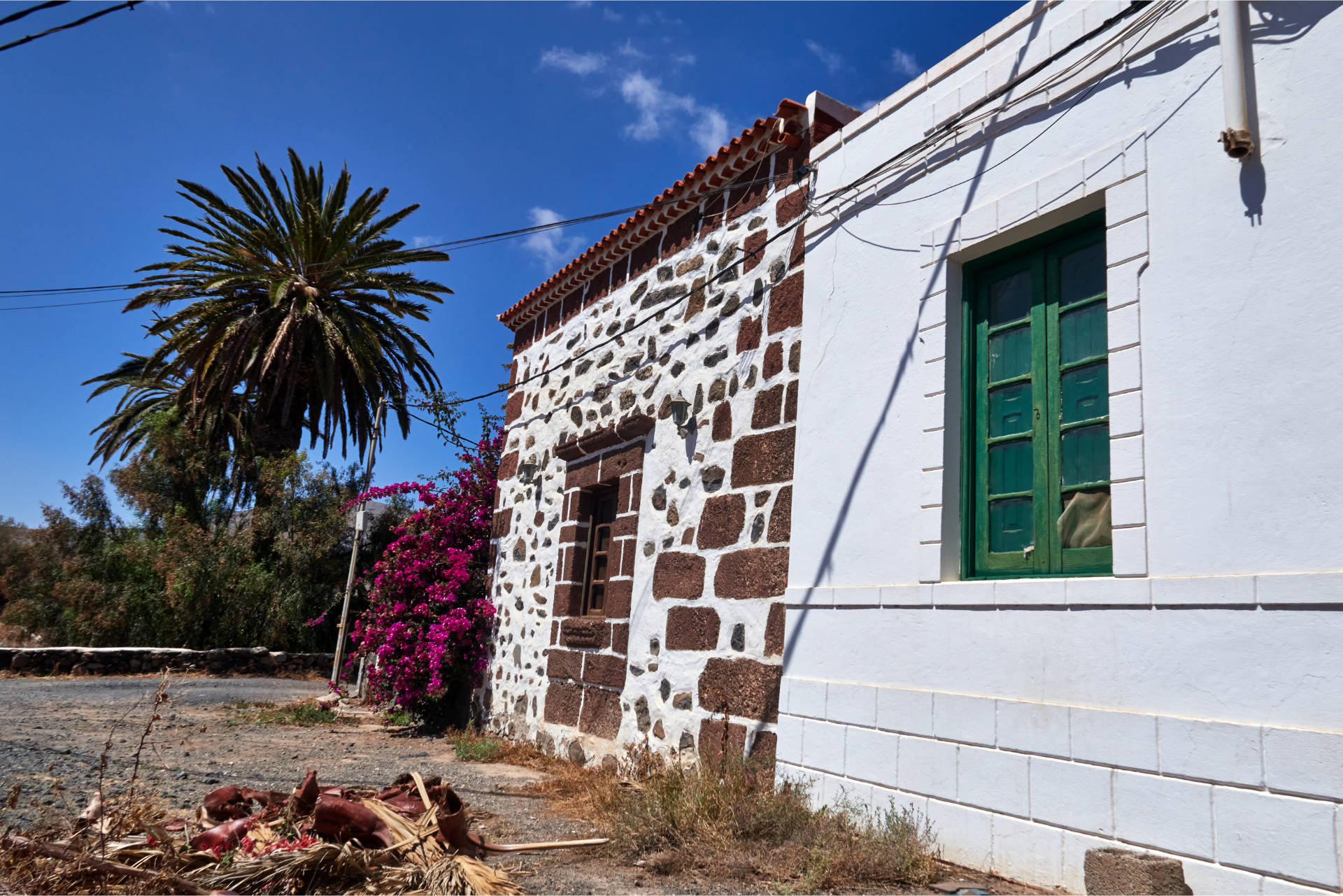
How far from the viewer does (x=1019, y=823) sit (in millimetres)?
3254

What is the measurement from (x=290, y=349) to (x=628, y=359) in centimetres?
939

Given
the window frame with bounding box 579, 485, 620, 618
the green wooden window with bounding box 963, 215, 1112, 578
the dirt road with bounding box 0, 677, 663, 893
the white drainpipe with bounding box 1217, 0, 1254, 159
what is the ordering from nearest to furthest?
the white drainpipe with bounding box 1217, 0, 1254, 159, the green wooden window with bounding box 963, 215, 1112, 578, the dirt road with bounding box 0, 677, 663, 893, the window frame with bounding box 579, 485, 620, 618

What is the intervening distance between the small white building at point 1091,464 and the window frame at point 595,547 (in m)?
2.70

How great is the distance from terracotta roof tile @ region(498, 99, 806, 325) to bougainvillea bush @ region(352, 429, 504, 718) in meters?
1.83

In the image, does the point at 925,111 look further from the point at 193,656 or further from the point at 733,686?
the point at 193,656

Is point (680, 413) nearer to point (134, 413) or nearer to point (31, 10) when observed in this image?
point (31, 10)

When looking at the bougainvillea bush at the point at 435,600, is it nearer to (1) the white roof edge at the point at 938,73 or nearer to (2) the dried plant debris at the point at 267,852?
(2) the dried plant debris at the point at 267,852

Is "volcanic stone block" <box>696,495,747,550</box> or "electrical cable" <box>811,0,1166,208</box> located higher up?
"electrical cable" <box>811,0,1166,208</box>

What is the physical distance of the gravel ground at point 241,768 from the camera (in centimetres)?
351

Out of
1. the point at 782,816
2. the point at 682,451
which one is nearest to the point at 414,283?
the point at 682,451

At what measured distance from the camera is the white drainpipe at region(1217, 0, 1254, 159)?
3035 mm

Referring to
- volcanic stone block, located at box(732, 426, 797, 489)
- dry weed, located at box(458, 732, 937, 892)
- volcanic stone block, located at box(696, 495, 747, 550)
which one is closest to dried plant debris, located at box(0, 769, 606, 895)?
dry weed, located at box(458, 732, 937, 892)

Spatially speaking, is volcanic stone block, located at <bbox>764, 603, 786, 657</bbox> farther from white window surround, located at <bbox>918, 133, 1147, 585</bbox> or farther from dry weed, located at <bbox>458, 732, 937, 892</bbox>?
white window surround, located at <bbox>918, 133, 1147, 585</bbox>

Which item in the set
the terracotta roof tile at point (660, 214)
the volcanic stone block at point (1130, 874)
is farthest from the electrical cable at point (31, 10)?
the volcanic stone block at point (1130, 874)
